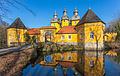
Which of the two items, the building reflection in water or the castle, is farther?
the castle

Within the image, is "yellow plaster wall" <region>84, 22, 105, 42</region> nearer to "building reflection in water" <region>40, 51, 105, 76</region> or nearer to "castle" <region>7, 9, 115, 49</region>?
"castle" <region>7, 9, 115, 49</region>

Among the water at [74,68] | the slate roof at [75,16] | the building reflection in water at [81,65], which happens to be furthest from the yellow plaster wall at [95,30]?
the slate roof at [75,16]

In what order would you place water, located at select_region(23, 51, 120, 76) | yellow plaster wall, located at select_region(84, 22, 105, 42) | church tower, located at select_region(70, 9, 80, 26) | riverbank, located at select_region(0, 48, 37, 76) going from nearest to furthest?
riverbank, located at select_region(0, 48, 37, 76)
water, located at select_region(23, 51, 120, 76)
yellow plaster wall, located at select_region(84, 22, 105, 42)
church tower, located at select_region(70, 9, 80, 26)

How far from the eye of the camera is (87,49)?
14.5m

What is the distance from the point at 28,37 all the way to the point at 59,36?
1047 centimetres

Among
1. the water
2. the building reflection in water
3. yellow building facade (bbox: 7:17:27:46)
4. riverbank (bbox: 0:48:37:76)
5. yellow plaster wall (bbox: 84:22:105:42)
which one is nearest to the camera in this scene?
riverbank (bbox: 0:48:37:76)

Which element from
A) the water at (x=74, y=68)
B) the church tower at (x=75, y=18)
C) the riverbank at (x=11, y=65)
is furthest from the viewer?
the church tower at (x=75, y=18)

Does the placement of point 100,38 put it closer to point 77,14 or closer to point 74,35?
point 74,35

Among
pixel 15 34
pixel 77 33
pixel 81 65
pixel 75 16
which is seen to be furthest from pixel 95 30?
pixel 15 34

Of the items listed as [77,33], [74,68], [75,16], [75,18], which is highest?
[75,16]

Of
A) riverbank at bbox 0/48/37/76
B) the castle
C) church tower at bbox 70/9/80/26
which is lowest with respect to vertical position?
riverbank at bbox 0/48/37/76

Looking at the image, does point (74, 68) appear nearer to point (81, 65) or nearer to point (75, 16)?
point (81, 65)

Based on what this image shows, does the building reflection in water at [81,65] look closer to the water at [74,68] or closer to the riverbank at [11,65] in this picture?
the water at [74,68]

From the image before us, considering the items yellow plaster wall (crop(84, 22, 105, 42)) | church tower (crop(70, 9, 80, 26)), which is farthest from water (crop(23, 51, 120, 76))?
church tower (crop(70, 9, 80, 26))
